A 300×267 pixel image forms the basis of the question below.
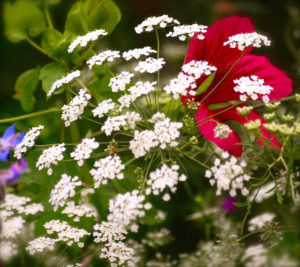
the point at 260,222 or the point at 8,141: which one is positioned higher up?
the point at 8,141

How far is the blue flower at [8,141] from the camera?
56 cm

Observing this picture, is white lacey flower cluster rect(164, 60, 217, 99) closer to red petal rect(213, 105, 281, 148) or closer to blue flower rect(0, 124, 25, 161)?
red petal rect(213, 105, 281, 148)

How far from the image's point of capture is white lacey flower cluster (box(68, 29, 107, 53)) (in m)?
0.50

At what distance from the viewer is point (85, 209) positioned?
0.52 meters

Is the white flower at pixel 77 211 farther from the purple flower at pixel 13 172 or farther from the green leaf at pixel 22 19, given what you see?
the green leaf at pixel 22 19

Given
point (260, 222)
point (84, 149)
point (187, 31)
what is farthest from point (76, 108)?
point (260, 222)

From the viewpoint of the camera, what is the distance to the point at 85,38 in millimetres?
510

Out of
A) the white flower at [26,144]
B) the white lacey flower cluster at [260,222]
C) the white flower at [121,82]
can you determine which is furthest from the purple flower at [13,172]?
the white lacey flower cluster at [260,222]

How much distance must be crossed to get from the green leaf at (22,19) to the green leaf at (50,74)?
0.05 meters

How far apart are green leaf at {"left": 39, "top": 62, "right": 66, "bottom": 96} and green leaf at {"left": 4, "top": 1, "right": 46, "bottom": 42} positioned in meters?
0.05

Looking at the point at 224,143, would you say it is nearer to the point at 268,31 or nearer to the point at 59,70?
the point at 59,70

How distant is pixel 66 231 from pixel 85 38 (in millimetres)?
229

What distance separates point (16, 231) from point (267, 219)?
13.5 inches

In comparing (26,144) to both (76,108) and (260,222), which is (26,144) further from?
(260,222)
